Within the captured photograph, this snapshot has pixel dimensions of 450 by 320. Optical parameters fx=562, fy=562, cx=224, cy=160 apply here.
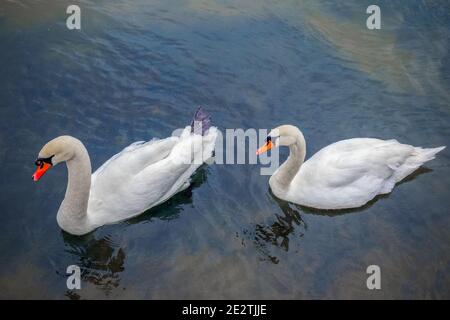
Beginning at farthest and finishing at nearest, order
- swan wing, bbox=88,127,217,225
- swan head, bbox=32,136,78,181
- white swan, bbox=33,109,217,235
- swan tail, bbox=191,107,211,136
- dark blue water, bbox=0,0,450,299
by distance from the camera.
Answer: swan tail, bbox=191,107,211,136 < swan wing, bbox=88,127,217,225 < dark blue water, bbox=0,0,450,299 < white swan, bbox=33,109,217,235 < swan head, bbox=32,136,78,181

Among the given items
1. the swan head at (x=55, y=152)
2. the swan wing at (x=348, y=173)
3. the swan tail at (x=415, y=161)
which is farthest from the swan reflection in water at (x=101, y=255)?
the swan tail at (x=415, y=161)

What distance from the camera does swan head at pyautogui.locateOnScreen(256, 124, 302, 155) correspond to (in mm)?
6898

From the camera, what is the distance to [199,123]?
7.43m

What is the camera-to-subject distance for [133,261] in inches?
258

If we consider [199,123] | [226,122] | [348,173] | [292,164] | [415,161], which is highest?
[226,122]

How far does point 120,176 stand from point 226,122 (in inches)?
91.2

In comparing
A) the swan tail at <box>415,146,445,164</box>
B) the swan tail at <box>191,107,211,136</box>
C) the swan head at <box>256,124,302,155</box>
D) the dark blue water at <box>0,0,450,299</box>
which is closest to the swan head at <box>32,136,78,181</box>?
the dark blue water at <box>0,0,450,299</box>

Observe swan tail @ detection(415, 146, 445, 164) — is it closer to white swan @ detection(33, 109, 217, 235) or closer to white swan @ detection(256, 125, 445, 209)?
white swan @ detection(256, 125, 445, 209)

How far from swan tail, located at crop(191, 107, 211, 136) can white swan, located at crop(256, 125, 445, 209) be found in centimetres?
96

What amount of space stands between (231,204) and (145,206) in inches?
44.8

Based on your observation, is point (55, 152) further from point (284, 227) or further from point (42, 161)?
point (284, 227)

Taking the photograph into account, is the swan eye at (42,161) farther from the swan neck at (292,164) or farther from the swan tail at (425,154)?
the swan tail at (425,154)

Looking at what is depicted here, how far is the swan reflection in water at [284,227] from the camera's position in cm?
688

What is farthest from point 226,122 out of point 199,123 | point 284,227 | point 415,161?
point 415,161
